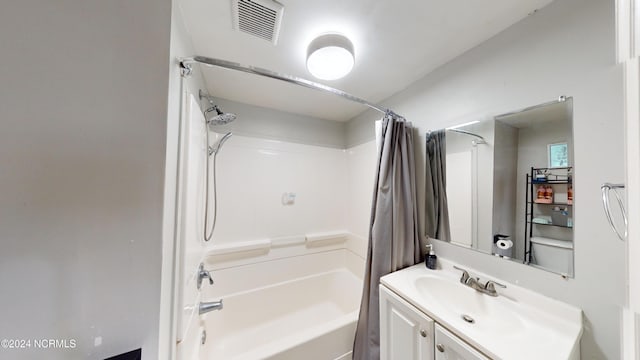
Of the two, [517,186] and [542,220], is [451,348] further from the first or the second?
[517,186]

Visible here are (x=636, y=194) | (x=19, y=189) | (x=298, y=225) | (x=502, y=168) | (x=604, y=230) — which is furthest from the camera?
(x=298, y=225)

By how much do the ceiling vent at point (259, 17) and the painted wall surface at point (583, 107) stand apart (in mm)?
1197

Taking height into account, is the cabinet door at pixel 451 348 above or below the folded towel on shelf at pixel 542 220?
below

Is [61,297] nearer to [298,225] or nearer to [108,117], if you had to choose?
[108,117]

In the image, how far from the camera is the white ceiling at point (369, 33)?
962 mm

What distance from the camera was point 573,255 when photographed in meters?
0.86

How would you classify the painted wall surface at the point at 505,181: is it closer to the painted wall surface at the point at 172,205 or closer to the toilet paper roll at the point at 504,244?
the toilet paper roll at the point at 504,244

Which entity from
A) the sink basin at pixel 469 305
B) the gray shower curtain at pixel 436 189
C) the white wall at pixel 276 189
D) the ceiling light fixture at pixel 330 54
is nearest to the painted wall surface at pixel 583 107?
the sink basin at pixel 469 305

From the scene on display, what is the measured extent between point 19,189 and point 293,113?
1.94 meters

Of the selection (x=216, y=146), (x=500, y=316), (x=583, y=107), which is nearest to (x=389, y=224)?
(x=500, y=316)

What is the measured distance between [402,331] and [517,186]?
980mm

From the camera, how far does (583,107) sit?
2.79 ft

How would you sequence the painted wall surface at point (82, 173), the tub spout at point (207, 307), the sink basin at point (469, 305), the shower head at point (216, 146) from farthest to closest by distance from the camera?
the shower head at point (216, 146)
the tub spout at point (207, 307)
the sink basin at point (469, 305)
the painted wall surface at point (82, 173)

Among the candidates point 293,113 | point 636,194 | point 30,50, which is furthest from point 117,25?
point 293,113
